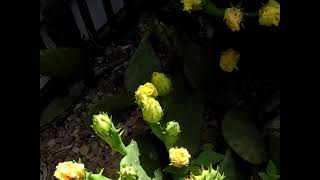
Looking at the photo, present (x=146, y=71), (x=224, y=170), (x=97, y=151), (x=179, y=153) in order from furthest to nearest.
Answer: (x=97, y=151) < (x=146, y=71) < (x=224, y=170) < (x=179, y=153)

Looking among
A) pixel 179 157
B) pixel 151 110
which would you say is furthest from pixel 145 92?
pixel 179 157

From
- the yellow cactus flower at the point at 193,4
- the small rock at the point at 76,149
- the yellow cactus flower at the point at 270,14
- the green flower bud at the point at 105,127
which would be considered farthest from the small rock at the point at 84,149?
the yellow cactus flower at the point at 270,14

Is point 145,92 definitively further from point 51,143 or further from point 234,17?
point 51,143

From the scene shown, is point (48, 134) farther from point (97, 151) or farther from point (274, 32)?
point (274, 32)

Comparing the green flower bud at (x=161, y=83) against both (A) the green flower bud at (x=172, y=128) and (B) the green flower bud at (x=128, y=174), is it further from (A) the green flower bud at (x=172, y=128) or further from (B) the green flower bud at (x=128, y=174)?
(B) the green flower bud at (x=128, y=174)

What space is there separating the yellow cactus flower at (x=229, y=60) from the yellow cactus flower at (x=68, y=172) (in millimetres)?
458

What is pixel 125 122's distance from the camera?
1.52 meters

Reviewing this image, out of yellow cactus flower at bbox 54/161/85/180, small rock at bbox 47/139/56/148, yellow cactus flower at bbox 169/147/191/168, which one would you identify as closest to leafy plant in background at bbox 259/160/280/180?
yellow cactus flower at bbox 169/147/191/168

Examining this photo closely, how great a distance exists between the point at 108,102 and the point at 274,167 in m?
0.45

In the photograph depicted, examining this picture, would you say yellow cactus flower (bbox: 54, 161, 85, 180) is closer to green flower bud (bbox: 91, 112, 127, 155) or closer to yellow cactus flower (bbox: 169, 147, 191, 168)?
green flower bud (bbox: 91, 112, 127, 155)

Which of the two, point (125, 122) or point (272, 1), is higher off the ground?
point (272, 1)

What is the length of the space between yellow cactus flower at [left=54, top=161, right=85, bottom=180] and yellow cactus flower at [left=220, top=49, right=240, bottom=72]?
458 mm

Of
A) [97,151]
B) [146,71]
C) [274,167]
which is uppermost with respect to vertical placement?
[146,71]

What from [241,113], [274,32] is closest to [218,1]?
[274,32]
